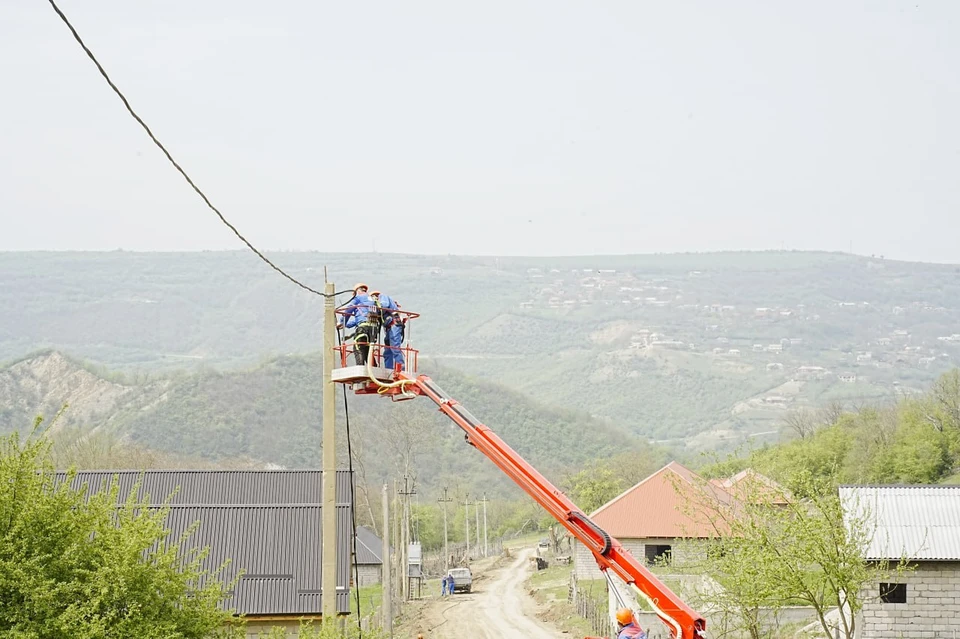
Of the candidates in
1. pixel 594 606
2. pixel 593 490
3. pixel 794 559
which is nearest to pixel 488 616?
pixel 594 606

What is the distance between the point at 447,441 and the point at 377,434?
2369cm

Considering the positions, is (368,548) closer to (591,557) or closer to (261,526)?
(591,557)

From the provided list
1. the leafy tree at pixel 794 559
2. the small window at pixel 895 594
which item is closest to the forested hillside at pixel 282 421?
the small window at pixel 895 594

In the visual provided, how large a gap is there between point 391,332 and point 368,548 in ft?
193

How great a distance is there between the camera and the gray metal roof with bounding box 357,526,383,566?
7244 centimetres

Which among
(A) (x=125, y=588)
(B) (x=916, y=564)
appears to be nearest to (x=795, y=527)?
(B) (x=916, y=564)

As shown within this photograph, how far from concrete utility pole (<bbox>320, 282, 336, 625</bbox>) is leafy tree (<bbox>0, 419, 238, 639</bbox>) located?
166cm

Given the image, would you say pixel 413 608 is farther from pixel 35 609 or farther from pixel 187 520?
pixel 35 609

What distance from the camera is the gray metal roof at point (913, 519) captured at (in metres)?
30.8

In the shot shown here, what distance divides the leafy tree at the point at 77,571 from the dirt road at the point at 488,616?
26791 mm

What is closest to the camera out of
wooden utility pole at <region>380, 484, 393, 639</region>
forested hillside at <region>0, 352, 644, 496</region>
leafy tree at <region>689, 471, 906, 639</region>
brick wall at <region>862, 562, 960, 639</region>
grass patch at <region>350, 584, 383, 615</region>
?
leafy tree at <region>689, 471, 906, 639</region>

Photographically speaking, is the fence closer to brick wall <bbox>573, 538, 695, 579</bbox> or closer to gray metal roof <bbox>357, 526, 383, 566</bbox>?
brick wall <bbox>573, 538, 695, 579</bbox>

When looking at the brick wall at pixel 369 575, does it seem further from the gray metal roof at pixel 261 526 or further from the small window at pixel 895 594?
the small window at pixel 895 594

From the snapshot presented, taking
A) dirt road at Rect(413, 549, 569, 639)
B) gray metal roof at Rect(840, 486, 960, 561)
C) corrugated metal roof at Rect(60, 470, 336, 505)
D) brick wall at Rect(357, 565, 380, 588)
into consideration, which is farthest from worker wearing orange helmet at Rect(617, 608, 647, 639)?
brick wall at Rect(357, 565, 380, 588)
